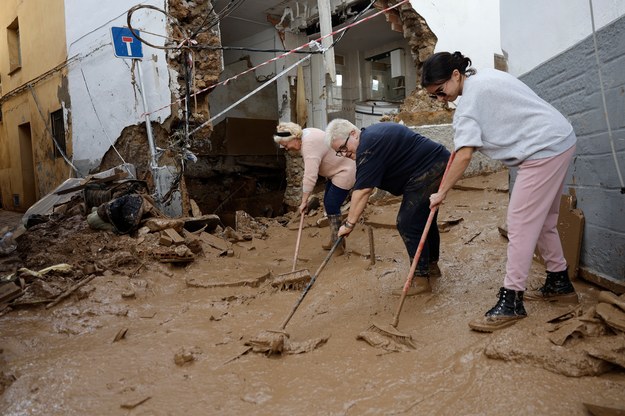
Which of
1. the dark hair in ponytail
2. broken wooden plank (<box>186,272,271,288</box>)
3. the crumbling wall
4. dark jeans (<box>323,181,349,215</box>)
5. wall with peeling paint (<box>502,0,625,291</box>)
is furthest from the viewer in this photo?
the crumbling wall

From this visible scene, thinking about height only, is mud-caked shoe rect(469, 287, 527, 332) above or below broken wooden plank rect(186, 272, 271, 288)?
above

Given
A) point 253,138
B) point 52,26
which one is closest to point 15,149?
point 52,26

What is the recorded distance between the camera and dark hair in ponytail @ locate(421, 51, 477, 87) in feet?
8.09

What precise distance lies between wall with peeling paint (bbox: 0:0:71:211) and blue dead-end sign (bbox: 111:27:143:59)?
444 cm

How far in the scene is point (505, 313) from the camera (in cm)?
238

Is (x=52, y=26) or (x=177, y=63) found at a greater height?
(x=52, y=26)

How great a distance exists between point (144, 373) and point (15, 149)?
1355 cm

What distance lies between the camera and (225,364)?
2.64 m

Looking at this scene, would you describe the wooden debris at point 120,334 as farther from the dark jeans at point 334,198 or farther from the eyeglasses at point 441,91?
Result: the eyeglasses at point 441,91

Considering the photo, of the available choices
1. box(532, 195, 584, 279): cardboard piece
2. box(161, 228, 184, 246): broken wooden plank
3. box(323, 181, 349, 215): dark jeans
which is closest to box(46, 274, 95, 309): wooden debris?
box(161, 228, 184, 246): broken wooden plank

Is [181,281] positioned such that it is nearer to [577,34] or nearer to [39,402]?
[39,402]

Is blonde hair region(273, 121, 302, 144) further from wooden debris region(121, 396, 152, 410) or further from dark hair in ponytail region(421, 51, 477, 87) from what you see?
wooden debris region(121, 396, 152, 410)

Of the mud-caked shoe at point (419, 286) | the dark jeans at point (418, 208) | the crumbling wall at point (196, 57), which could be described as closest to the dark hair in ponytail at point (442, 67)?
the dark jeans at point (418, 208)

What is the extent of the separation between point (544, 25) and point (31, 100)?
500 inches
